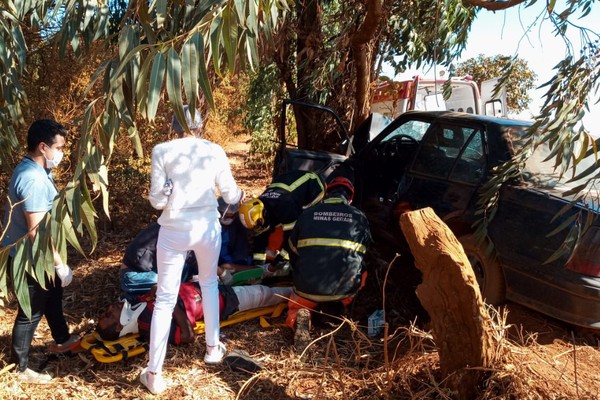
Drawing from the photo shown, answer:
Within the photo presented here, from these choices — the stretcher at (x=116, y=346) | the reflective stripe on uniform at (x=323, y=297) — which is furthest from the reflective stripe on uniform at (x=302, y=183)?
the stretcher at (x=116, y=346)

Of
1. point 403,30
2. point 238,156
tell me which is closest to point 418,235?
point 403,30

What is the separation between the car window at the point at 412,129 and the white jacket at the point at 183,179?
2.62 metres

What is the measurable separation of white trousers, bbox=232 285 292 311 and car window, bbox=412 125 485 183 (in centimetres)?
170

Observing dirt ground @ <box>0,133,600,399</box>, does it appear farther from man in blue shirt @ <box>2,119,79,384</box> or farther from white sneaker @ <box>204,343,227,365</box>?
man in blue shirt @ <box>2,119,79,384</box>

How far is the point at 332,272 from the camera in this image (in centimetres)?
399

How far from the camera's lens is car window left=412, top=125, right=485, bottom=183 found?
440cm

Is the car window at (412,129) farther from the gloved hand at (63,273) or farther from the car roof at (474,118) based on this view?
the gloved hand at (63,273)

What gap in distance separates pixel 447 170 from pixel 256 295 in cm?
193

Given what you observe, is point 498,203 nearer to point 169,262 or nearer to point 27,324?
point 169,262

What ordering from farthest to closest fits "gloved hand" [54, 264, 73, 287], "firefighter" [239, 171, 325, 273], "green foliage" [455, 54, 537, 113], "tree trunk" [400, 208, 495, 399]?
"green foliage" [455, 54, 537, 113] < "firefighter" [239, 171, 325, 273] < "gloved hand" [54, 264, 73, 287] < "tree trunk" [400, 208, 495, 399]

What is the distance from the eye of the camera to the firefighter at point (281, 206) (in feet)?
15.9

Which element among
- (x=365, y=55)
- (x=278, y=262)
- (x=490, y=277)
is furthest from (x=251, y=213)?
(x=365, y=55)

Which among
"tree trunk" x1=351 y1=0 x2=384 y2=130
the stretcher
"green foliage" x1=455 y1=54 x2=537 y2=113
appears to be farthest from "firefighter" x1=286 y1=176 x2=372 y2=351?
"green foliage" x1=455 y1=54 x2=537 y2=113

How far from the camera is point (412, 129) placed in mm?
5430
